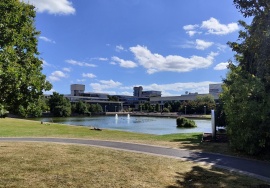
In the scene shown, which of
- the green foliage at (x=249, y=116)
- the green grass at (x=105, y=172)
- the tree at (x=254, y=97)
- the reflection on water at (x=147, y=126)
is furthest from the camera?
the reflection on water at (x=147, y=126)

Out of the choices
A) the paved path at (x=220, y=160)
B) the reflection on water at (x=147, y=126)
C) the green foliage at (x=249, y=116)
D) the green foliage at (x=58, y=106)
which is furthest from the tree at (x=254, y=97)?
the green foliage at (x=58, y=106)

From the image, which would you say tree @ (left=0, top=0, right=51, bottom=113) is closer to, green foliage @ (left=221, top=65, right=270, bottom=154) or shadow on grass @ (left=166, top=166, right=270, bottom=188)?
shadow on grass @ (left=166, top=166, right=270, bottom=188)

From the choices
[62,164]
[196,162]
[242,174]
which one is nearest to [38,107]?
[62,164]

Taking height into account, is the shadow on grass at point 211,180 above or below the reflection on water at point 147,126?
above

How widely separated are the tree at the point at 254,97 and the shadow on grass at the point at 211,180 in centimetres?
419

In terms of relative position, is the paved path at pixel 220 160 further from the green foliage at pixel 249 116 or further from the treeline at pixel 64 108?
the treeline at pixel 64 108

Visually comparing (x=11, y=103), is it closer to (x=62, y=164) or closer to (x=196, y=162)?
(x=62, y=164)

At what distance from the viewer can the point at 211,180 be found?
29.9ft

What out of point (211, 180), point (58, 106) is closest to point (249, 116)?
point (211, 180)

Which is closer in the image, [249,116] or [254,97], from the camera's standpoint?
[249,116]

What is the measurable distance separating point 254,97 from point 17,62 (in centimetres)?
1058

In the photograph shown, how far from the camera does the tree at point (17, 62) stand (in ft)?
28.5

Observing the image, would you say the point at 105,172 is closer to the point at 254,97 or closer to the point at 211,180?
the point at 211,180

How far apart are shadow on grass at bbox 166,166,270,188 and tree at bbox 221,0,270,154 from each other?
4.19 metres
